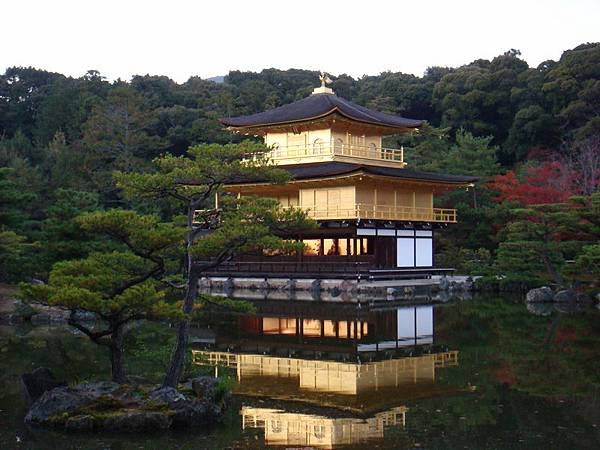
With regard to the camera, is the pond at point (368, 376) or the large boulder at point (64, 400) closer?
the pond at point (368, 376)

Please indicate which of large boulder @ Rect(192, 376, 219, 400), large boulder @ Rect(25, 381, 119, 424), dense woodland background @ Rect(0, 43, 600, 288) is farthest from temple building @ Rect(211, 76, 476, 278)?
large boulder @ Rect(25, 381, 119, 424)

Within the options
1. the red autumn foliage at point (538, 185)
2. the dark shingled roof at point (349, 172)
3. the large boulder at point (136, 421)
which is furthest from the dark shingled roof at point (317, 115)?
the large boulder at point (136, 421)

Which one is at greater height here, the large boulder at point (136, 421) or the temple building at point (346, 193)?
the temple building at point (346, 193)

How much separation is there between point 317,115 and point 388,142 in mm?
17662

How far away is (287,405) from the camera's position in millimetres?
11617

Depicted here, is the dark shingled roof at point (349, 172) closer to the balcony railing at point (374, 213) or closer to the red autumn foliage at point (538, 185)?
the balcony railing at point (374, 213)

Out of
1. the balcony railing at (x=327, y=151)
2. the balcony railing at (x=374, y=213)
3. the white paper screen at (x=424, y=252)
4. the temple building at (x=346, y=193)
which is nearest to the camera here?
the balcony railing at (x=374, y=213)

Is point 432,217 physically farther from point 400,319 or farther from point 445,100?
point 445,100

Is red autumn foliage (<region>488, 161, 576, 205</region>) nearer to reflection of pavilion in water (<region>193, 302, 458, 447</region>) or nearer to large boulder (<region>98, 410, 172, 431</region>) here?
reflection of pavilion in water (<region>193, 302, 458, 447</region>)

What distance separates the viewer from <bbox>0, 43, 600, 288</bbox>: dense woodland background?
101ft

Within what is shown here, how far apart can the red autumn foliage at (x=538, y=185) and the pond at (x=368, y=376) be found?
609 inches

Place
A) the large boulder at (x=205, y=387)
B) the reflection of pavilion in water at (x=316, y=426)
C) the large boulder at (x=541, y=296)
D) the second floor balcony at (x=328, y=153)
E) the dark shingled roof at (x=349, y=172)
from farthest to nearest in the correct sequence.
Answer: the second floor balcony at (x=328, y=153) → the dark shingled roof at (x=349, y=172) → the large boulder at (x=541, y=296) → the large boulder at (x=205, y=387) → the reflection of pavilion in water at (x=316, y=426)

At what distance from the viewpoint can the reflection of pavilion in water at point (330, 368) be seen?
10531mm

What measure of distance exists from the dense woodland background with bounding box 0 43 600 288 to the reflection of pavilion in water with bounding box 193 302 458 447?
23.7 feet
